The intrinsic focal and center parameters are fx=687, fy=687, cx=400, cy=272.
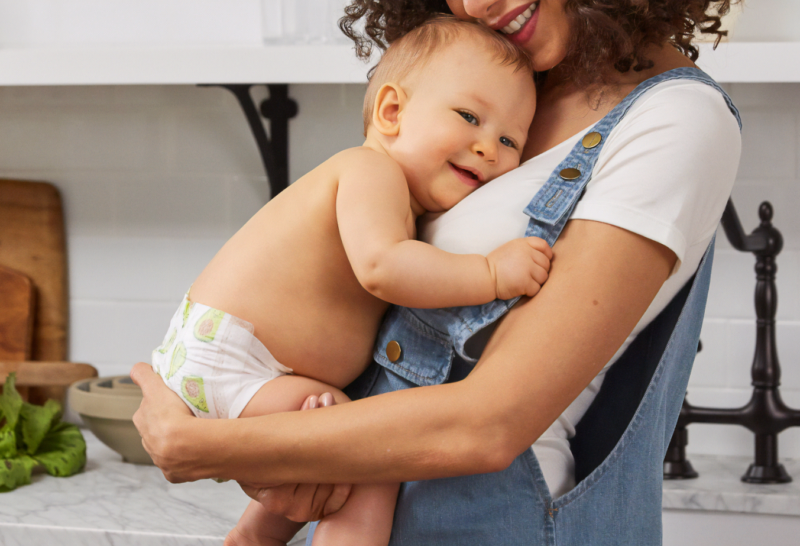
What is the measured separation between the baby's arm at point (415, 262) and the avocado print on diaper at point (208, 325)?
167mm

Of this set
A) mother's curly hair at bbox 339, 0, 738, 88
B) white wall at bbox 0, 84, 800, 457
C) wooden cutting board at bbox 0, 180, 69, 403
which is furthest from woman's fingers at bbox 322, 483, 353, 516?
wooden cutting board at bbox 0, 180, 69, 403

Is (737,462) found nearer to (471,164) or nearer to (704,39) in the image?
(704,39)

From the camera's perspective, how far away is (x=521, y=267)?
0.56 meters

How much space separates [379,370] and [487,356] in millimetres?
170

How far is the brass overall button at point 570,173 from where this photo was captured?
60 centimetres

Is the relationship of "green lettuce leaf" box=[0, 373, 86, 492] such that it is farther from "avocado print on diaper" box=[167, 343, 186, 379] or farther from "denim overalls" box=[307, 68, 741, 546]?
"denim overalls" box=[307, 68, 741, 546]

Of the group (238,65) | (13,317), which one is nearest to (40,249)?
(13,317)

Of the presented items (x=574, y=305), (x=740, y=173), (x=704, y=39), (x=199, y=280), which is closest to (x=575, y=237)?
(x=574, y=305)

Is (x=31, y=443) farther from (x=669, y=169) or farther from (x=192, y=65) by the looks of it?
(x=669, y=169)

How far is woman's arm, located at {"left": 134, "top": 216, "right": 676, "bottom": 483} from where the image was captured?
55cm

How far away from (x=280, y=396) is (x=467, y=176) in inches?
11.6

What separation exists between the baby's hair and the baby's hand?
9.3 inches

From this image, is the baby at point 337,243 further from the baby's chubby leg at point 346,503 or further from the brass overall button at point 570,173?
the brass overall button at point 570,173

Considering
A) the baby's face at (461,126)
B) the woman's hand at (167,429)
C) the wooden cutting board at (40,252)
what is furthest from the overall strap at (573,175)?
the wooden cutting board at (40,252)
